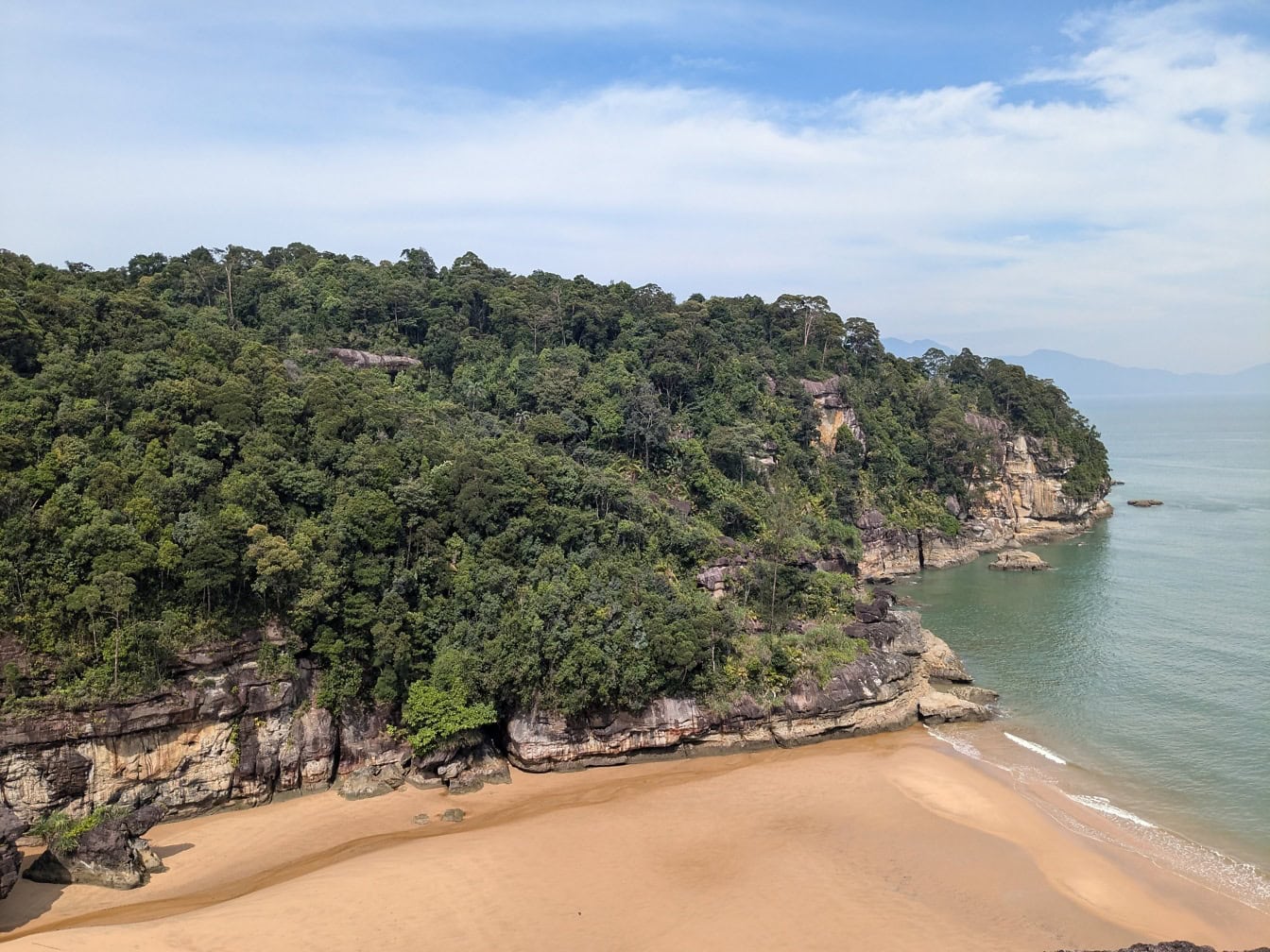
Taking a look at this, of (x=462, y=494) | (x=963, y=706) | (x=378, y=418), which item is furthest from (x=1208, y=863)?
(x=378, y=418)

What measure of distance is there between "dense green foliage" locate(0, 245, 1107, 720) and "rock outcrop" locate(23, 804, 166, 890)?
13.4 ft

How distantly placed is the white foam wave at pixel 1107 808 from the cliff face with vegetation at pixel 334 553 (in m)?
7.71

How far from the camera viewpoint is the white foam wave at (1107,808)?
25.2 meters

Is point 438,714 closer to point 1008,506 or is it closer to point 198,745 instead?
point 198,745

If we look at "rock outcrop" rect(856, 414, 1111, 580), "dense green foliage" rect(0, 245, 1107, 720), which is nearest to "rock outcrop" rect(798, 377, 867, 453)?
"dense green foliage" rect(0, 245, 1107, 720)

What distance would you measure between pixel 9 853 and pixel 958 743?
1209 inches

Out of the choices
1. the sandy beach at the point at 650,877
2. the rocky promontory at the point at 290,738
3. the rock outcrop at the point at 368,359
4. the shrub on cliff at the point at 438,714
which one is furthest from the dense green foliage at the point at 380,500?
the sandy beach at the point at 650,877

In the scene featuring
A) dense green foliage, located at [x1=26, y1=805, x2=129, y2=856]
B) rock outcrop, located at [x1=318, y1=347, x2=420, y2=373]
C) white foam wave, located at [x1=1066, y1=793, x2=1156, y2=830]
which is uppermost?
rock outcrop, located at [x1=318, y1=347, x2=420, y2=373]

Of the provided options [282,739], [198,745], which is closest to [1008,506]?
[282,739]

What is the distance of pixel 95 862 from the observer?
2041 centimetres

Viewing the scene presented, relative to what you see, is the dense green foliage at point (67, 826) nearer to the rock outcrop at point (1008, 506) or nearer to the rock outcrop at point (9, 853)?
the rock outcrop at point (9, 853)

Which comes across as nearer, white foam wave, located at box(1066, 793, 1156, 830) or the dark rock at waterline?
the dark rock at waterline

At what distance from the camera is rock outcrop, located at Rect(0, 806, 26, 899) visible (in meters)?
18.7

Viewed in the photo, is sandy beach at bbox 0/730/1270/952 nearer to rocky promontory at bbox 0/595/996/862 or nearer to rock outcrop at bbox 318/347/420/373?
rocky promontory at bbox 0/595/996/862
